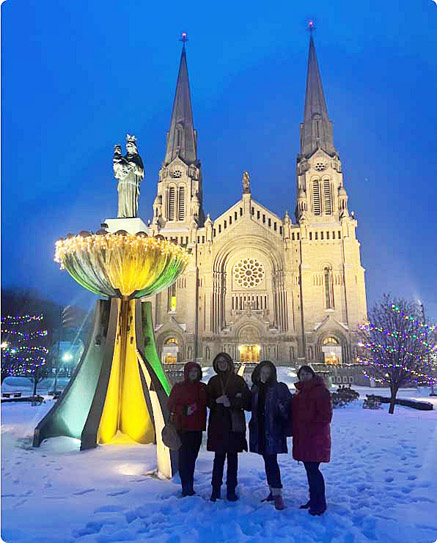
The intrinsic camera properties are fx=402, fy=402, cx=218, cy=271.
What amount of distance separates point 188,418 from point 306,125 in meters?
45.5

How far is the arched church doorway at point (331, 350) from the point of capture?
→ 1426 inches

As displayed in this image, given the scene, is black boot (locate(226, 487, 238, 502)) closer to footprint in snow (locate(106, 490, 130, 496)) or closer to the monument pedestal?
footprint in snow (locate(106, 490, 130, 496))

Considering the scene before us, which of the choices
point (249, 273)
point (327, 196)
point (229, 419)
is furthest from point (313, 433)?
point (327, 196)

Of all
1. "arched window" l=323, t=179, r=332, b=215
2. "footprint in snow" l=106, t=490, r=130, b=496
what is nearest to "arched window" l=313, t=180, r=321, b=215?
"arched window" l=323, t=179, r=332, b=215

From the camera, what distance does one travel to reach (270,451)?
4715 mm

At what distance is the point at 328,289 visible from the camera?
3866cm

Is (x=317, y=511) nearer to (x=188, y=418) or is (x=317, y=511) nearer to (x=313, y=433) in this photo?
(x=313, y=433)

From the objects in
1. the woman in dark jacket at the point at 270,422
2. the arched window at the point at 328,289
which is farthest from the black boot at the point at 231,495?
the arched window at the point at 328,289

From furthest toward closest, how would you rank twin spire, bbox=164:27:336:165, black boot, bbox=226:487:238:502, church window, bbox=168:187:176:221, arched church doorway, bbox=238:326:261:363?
twin spire, bbox=164:27:336:165 < church window, bbox=168:187:176:221 < arched church doorway, bbox=238:326:261:363 < black boot, bbox=226:487:238:502

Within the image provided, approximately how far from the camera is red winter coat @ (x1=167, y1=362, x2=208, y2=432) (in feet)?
16.8

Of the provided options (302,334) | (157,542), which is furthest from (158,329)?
(157,542)

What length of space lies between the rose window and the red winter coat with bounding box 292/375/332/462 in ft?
118

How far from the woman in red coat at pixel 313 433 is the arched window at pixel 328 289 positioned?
34551 millimetres

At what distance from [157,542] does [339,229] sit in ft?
126
